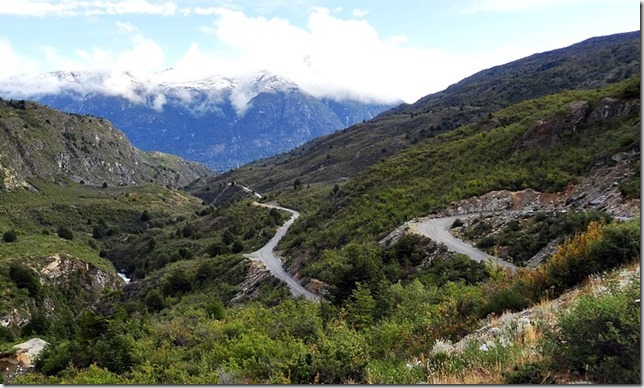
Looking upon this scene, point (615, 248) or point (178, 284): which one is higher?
point (615, 248)

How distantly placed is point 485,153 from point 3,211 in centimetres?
10700

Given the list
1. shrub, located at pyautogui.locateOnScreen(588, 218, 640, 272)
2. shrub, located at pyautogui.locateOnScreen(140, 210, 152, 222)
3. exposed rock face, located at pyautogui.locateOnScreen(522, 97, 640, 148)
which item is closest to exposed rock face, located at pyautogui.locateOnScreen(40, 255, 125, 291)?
shrub, located at pyautogui.locateOnScreen(140, 210, 152, 222)

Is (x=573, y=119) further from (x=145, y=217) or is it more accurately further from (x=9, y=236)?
(x=145, y=217)

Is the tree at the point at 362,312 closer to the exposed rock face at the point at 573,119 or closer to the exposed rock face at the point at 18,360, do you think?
the exposed rock face at the point at 18,360

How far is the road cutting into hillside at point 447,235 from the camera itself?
27955 millimetres

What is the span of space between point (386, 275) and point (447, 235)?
280 inches

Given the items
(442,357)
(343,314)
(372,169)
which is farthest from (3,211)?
(442,357)

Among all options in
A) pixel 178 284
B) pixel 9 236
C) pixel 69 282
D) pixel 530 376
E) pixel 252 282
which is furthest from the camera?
pixel 9 236

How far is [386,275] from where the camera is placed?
29469 millimetres

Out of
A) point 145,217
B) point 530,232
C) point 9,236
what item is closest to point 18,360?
point 530,232

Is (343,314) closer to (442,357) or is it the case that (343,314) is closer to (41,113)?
(442,357)

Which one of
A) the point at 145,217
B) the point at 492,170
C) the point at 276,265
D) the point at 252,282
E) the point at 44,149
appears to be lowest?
the point at 252,282

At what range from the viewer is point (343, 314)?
17250 millimetres

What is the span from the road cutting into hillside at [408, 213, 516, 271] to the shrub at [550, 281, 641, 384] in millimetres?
18213
